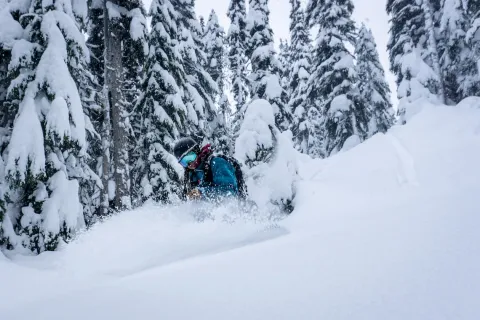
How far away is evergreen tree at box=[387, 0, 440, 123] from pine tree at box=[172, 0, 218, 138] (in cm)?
1210

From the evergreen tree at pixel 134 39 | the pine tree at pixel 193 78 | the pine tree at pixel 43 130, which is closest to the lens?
the pine tree at pixel 43 130

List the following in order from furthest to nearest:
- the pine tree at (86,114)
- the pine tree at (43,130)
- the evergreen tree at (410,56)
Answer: the evergreen tree at (410,56) < the pine tree at (86,114) < the pine tree at (43,130)

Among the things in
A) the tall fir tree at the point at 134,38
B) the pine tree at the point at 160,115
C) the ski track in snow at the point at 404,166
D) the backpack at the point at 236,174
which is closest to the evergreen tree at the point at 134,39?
the tall fir tree at the point at 134,38

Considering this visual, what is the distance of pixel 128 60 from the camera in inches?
521

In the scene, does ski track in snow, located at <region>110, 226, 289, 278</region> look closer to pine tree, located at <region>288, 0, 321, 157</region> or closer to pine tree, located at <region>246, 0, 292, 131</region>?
pine tree, located at <region>246, 0, 292, 131</region>

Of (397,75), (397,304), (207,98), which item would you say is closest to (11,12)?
(397,304)

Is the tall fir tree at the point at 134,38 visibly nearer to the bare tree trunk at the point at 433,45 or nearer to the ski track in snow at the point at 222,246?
the ski track in snow at the point at 222,246

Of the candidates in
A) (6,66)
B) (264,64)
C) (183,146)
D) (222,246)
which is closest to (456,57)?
(264,64)

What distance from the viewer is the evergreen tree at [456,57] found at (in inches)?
621

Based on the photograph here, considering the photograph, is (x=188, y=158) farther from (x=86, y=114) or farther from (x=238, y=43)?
(x=238, y=43)

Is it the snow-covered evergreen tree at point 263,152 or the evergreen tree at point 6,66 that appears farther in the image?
the snow-covered evergreen tree at point 263,152

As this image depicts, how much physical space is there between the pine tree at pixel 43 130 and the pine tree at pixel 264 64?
12.4 meters

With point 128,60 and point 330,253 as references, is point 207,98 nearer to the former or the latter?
point 128,60

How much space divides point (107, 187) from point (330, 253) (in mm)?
9889
